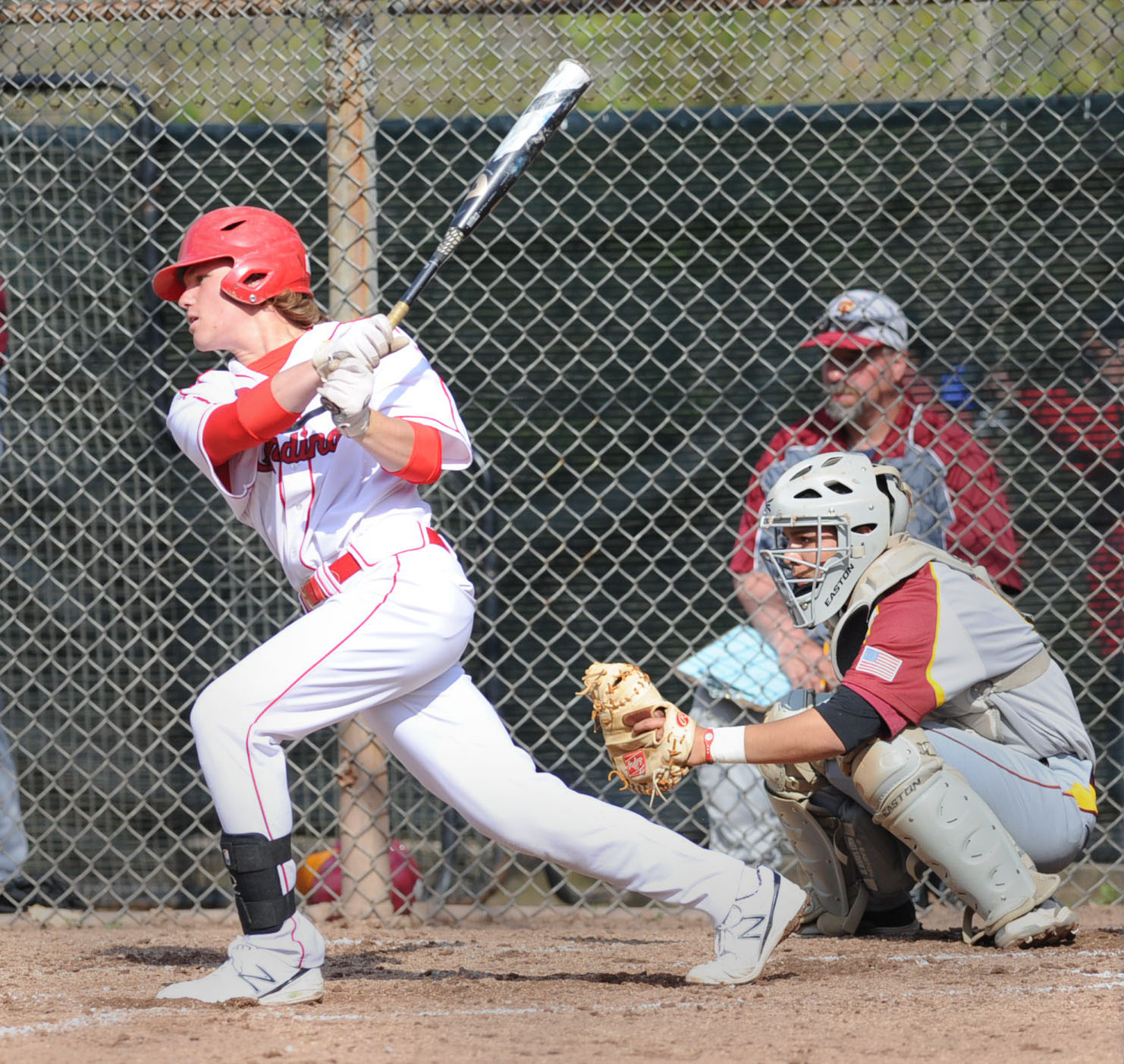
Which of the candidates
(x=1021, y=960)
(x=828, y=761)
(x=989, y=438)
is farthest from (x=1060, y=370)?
(x=1021, y=960)

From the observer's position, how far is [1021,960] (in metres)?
2.81

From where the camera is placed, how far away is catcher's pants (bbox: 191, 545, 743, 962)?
2.38m

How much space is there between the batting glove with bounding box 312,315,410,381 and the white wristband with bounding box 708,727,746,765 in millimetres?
971

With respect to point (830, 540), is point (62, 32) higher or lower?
higher

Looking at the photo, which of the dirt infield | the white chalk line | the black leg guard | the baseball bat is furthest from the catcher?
the baseball bat

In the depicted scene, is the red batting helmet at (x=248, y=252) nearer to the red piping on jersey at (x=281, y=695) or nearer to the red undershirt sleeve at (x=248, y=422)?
the red undershirt sleeve at (x=248, y=422)

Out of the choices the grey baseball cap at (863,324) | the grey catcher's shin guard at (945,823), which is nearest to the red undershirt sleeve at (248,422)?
the grey catcher's shin guard at (945,823)

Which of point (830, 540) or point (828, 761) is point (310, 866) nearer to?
point (828, 761)

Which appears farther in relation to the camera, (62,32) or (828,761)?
(62,32)

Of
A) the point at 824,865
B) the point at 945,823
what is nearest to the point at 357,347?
the point at 945,823

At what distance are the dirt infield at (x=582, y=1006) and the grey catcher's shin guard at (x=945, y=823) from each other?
0.43ft

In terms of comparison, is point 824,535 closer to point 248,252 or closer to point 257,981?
point 248,252

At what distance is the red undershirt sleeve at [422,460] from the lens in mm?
2461

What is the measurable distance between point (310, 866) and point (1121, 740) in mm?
2320
